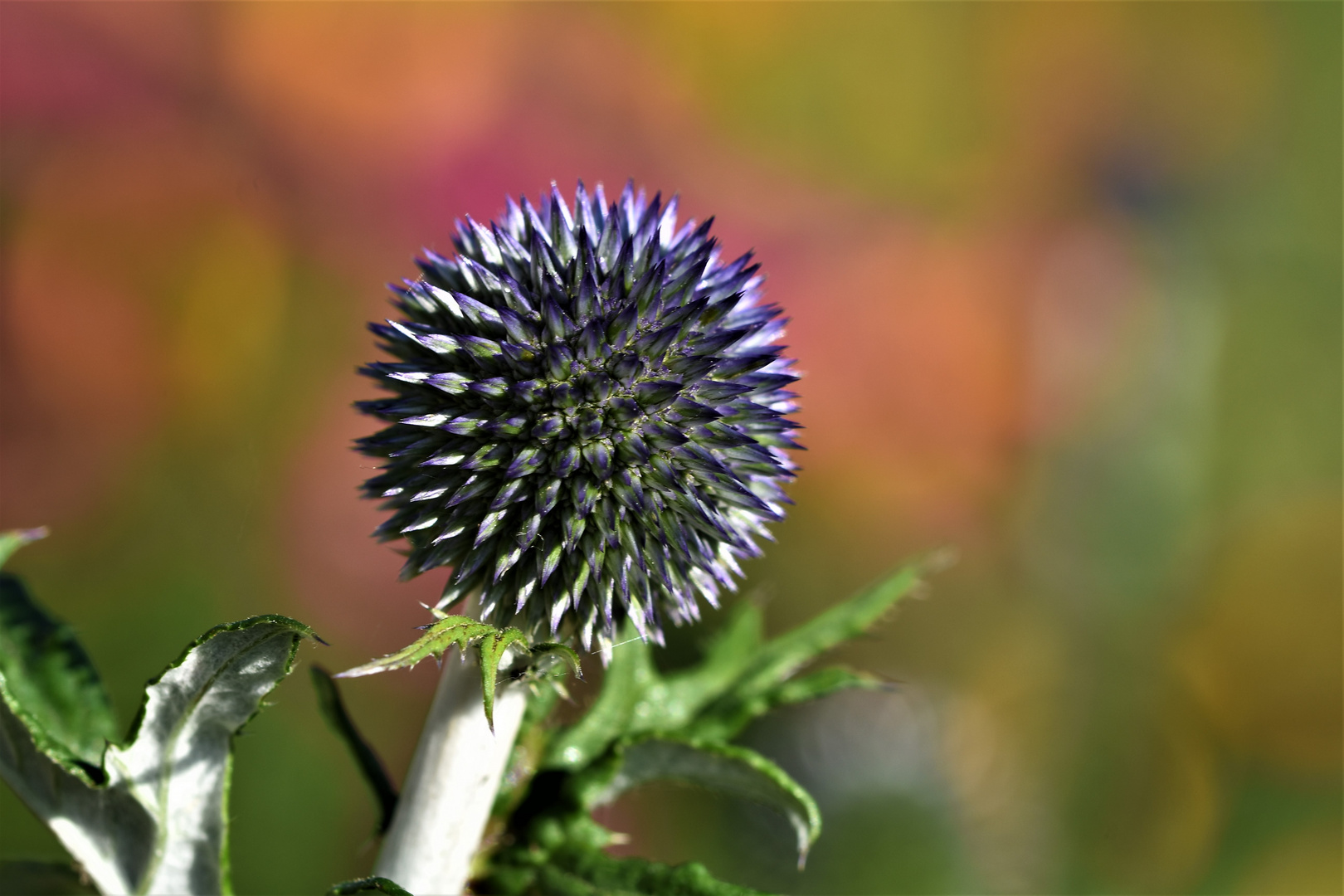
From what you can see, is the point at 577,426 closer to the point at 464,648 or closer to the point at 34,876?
the point at 464,648

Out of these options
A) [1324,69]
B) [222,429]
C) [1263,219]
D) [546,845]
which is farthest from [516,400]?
[1324,69]

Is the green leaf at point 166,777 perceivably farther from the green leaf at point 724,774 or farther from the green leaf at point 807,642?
the green leaf at point 807,642

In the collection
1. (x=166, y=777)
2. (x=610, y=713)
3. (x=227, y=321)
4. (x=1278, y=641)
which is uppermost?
(x=227, y=321)

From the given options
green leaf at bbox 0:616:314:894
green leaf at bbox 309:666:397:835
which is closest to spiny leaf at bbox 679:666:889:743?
green leaf at bbox 309:666:397:835

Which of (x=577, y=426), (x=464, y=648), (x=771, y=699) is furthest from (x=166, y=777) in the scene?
(x=771, y=699)

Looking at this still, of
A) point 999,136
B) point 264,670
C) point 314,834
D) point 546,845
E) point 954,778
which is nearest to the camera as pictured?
point 264,670

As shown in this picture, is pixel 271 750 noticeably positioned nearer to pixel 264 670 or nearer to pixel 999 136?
pixel 264 670

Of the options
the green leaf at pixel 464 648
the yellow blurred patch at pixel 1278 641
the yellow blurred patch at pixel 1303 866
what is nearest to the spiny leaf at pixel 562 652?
the green leaf at pixel 464 648
